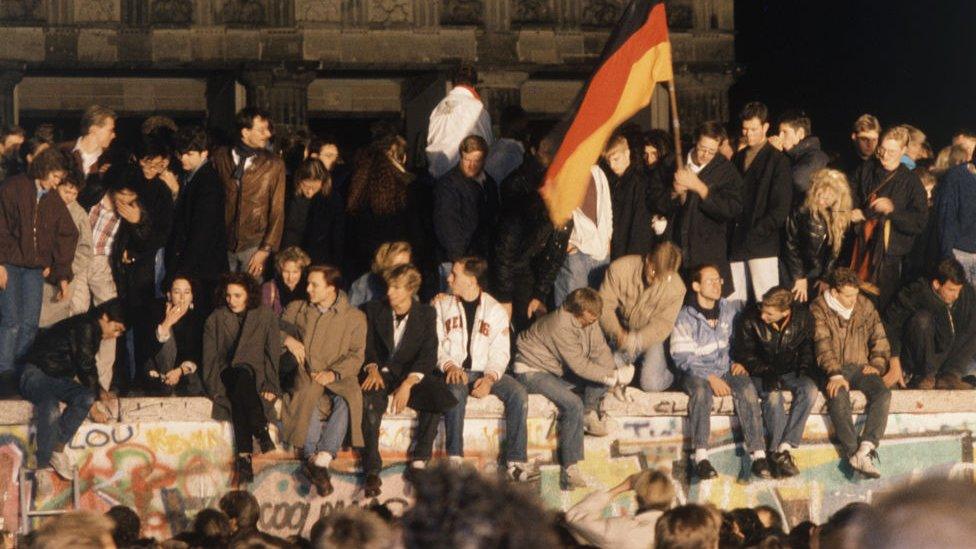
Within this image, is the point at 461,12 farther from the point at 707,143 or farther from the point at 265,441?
the point at 265,441

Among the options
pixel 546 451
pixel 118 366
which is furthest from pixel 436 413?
pixel 118 366

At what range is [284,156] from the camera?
48.6 feet

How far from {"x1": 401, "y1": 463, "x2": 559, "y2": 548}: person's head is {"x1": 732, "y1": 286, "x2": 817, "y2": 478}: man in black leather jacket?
9730 millimetres

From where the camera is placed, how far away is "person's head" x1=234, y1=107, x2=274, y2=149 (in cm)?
1365

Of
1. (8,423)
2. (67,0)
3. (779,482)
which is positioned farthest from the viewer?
(67,0)

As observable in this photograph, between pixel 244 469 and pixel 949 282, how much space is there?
5.60 m

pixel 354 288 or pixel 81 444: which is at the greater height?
pixel 354 288

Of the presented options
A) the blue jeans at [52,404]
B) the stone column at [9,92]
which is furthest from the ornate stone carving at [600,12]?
the blue jeans at [52,404]

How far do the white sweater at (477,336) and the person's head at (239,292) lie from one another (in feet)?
4.20

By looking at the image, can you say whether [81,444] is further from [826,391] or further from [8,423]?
[826,391]

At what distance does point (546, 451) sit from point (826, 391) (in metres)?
2.14

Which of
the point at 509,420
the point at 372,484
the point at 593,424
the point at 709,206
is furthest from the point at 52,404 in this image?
the point at 709,206

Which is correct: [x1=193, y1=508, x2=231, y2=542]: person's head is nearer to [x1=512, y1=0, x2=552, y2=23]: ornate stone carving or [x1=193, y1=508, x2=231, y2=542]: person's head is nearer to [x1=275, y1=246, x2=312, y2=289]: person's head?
[x1=275, y1=246, x2=312, y2=289]: person's head

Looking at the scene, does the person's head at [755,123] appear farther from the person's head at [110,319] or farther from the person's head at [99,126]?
the person's head at [110,319]
